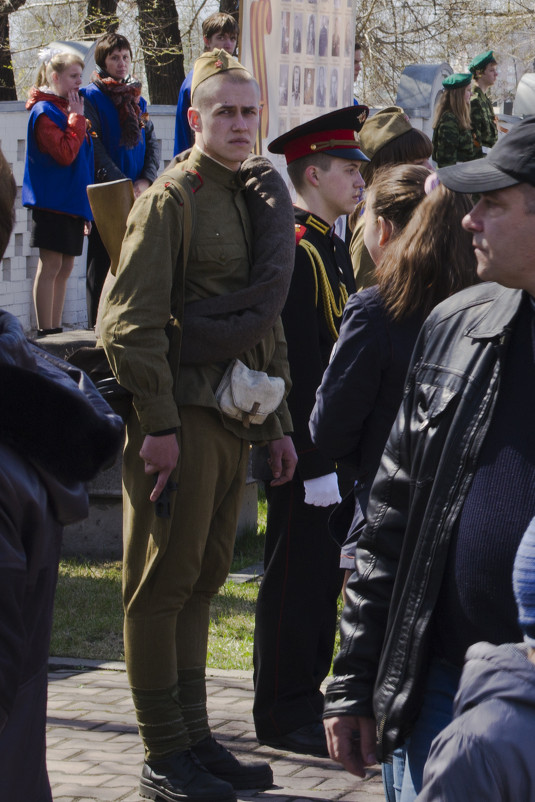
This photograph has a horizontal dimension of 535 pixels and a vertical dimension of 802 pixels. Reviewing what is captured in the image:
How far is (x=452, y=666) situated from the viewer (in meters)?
2.35

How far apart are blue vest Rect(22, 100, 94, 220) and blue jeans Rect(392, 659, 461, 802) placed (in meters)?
6.74

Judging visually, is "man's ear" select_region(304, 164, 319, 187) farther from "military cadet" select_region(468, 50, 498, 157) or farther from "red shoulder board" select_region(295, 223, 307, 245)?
"military cadet" select_region(468, 50, 498, 157)

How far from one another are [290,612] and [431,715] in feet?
6.54

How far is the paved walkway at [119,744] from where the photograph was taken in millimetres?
3908

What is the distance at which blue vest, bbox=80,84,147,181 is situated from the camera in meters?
9.30

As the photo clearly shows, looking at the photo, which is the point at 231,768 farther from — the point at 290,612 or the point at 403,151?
the point at 403,151

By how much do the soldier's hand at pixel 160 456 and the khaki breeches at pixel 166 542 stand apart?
0.21 feet

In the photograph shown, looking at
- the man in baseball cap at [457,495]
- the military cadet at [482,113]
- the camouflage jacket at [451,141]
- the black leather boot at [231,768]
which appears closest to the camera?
the man in baseball cap at [457,495]

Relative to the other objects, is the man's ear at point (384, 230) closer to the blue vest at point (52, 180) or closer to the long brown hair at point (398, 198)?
the long brown hair at point (398, 198)

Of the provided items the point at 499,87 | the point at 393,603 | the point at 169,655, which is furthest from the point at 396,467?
the point at 499,87

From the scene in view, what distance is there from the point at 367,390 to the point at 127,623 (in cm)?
121

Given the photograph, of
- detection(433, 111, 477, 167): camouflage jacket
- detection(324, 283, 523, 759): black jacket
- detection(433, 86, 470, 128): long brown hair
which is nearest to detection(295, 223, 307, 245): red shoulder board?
detection(324, 283, 523, 759): black jacket

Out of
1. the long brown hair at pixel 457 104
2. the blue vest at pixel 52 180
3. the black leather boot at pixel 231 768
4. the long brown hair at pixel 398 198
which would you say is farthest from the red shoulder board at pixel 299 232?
the long brown hair at pixel 457 104

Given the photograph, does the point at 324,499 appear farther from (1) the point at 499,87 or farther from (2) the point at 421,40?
(1) the point at 499,87
